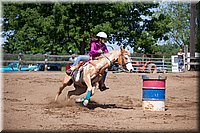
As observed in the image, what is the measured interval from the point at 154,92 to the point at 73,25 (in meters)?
26.0

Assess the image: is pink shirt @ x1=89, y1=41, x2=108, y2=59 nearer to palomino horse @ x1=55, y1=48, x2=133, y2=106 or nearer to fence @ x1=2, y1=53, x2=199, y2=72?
palomino horse @ x1=55, y1=48, x2=133, y2=106

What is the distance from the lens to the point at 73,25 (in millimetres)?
35438

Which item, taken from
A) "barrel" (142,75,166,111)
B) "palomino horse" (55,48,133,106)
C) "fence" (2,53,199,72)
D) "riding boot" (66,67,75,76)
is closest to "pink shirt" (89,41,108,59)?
"palomino horse" (55,48,133,106)

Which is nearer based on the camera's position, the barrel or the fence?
the barrel

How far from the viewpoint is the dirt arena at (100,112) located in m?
7.73

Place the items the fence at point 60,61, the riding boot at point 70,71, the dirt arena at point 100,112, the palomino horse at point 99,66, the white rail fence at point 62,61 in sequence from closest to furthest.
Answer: the dirt arena at point 100,112 → the palomino horse at point 99,66 → the riding boot at point 70,71 → the white rail fence at point 62,61 → the fence at point 60,61

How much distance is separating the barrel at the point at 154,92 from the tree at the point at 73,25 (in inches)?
970

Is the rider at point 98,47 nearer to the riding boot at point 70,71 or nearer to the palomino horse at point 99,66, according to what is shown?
the riding boot at point 70,71

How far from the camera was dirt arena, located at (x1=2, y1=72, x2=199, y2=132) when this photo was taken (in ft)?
25.4

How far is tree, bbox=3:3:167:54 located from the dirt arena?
775 inches

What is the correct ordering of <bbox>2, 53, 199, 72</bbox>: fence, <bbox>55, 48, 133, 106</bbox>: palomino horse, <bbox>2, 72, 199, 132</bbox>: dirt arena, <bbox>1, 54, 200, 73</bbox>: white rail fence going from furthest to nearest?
<bbox>2, 53, 199, 72</bbox>: fence < <bbox>1, 54, 200, 73</bbox>: white rail fence < <bbox>55, 48, 133, 106</bbox>: palomino horse < <bbox>2, 72, 199, 132</bbox>: dirt arena

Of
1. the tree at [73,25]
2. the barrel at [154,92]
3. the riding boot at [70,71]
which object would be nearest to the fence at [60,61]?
the tree at [73,25]

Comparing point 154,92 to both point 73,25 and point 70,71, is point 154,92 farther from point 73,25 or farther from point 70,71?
point 73,25

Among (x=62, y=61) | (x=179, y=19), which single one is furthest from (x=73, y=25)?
(x=179, y=19)
